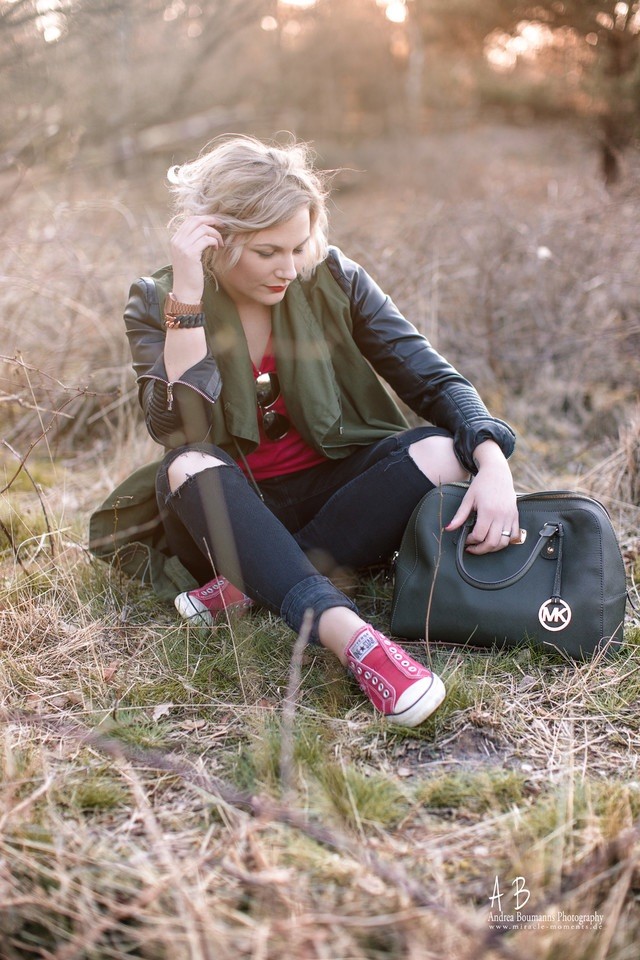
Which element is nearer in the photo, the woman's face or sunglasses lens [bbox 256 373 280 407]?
the woman's face

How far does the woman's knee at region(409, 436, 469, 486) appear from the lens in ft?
7.41

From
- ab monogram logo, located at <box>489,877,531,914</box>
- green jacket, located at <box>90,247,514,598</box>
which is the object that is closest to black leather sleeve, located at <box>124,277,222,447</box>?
green jacket, located at <box>90,247,514,598</box>

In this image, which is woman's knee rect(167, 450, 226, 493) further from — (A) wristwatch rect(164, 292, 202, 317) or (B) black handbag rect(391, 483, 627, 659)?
(B) black handbag rect(391, 483, 627, 659)

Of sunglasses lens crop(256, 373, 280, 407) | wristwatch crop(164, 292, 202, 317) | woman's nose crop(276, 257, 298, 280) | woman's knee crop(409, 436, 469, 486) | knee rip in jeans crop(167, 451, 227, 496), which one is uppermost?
woman's nose crop(276, 257, 298, 280)

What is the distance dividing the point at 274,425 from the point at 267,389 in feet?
0.38

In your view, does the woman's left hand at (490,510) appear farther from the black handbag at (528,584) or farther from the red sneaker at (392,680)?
the red sneaker at (392,680)

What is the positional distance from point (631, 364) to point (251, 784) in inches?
134

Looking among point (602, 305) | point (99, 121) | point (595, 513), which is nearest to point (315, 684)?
point (595, 513)

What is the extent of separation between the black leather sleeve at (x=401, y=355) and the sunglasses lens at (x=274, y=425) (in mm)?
346

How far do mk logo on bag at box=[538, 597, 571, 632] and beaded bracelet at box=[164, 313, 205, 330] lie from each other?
1198 mm

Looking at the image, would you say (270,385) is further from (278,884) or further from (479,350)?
(479,350)

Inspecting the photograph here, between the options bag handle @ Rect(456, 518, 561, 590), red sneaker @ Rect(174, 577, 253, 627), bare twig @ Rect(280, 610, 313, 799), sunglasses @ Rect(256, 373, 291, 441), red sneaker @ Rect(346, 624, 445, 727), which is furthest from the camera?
sunglasses @ Rect(256, 373, 291, 441)

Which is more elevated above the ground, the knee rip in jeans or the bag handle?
the knee rip in jeans

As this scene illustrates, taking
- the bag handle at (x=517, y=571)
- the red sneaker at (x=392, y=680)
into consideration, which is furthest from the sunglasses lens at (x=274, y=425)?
the red sneaker at (x=392, y=680)
